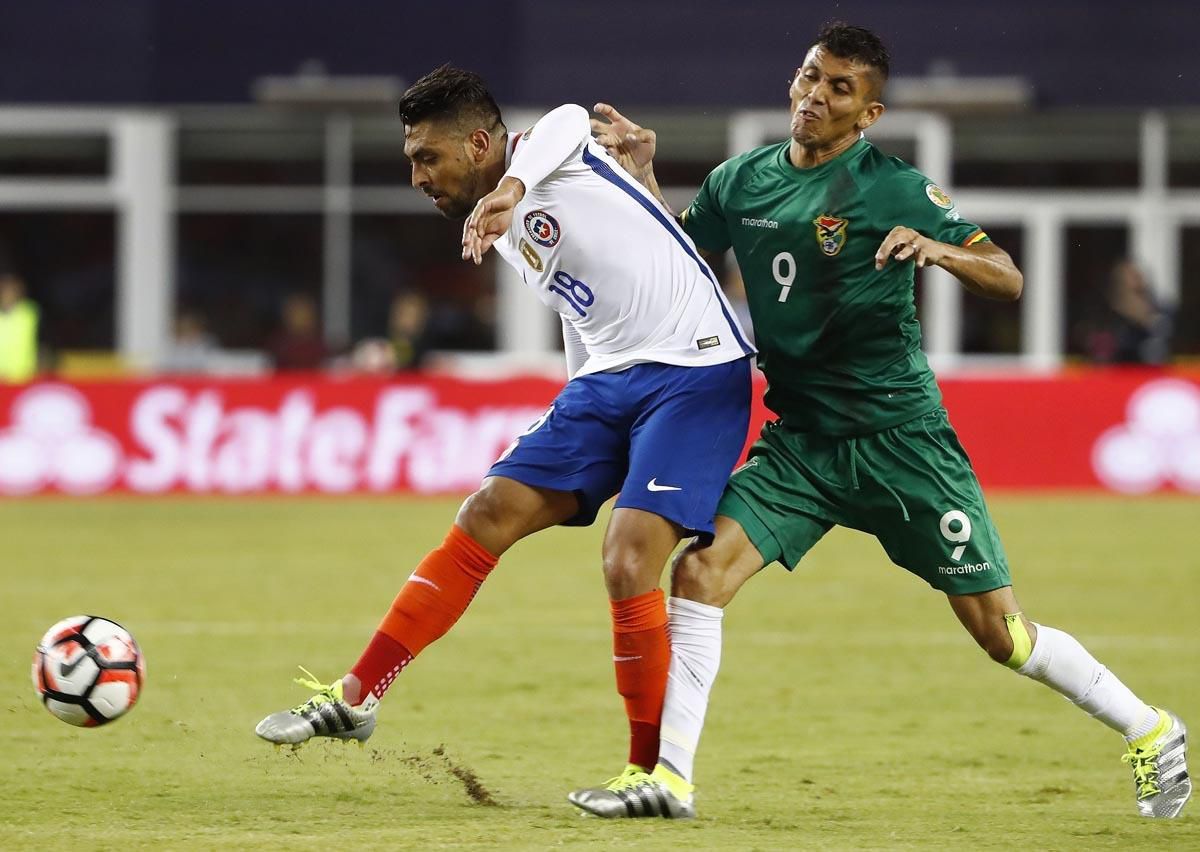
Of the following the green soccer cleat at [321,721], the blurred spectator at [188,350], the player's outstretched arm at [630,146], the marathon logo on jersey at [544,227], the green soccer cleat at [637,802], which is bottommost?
the green soccer cleat at [637,802]

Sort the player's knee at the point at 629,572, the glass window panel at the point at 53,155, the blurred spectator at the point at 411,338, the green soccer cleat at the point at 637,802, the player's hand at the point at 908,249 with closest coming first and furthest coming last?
the player's hand at the point at 908,249 < the green soccer cleat at the point at 637,802 < the player's knee at the point at 629,572 < the blurred spectator at the point at 411,338 < the glass window panel at the point at 53,155

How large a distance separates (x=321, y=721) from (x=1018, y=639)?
2108mm

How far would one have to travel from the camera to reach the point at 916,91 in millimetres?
22219

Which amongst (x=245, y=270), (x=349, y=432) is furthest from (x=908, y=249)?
(x=245, y=270)

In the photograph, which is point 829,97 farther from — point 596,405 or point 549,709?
point 549,709

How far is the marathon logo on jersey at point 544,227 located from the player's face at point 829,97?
0.78m

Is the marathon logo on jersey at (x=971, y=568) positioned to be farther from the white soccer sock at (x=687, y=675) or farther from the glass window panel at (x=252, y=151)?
the glass window panel at (x=252, y=151)

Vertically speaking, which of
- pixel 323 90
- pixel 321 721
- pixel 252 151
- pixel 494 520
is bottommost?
pixel 321 721

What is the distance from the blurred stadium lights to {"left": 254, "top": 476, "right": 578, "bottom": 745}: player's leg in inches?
677

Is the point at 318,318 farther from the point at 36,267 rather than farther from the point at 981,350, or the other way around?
the point at 981,350

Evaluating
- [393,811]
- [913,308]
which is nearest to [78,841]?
[393,811]

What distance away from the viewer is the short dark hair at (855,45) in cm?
580

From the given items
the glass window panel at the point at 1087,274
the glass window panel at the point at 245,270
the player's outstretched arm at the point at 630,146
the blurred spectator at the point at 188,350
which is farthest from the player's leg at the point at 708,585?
the glass window panel at the point at 245,270

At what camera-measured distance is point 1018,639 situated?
19.3 ft
